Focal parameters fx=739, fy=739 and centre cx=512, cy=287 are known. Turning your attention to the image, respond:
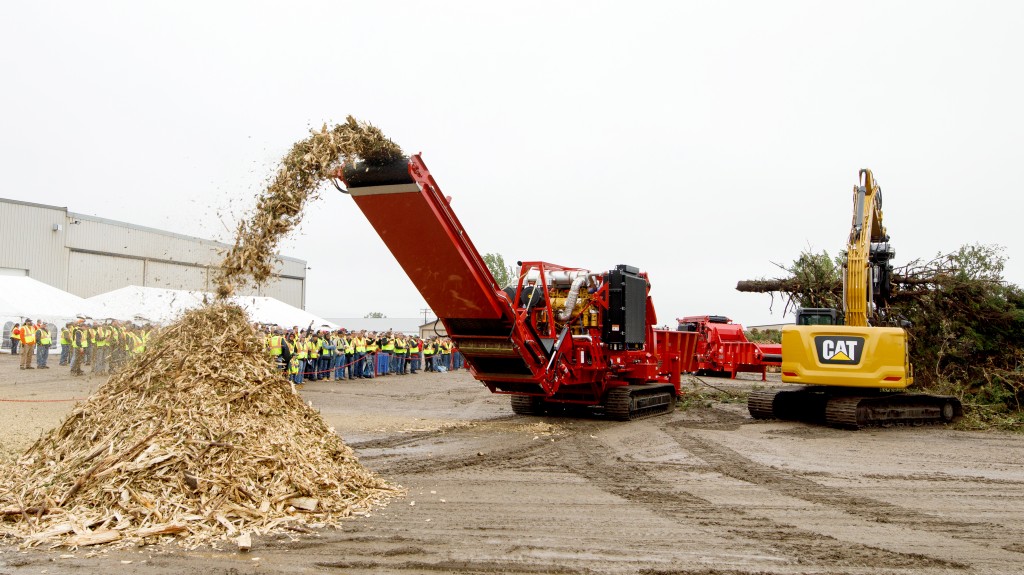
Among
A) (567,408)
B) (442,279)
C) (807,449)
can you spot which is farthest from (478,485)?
Result: (567,408)

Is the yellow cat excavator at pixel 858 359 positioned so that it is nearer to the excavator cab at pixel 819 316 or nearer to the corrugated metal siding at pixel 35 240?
the excavator cab at pixel 819 316

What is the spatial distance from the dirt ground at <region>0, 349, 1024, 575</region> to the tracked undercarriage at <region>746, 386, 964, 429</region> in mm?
332

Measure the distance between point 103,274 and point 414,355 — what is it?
59.0 ft

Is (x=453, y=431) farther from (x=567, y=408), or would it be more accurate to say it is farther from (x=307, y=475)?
(x=307, y=475)

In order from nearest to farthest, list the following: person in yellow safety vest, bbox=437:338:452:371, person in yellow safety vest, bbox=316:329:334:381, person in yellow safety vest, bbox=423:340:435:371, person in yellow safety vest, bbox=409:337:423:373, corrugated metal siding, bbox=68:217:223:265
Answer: person in yellow safety vest, bbox=316:329:334:381 < person in yellow safety vest, bbox=409:337:423:373 < person in yellow safety vest, bbox=423:340:435:371 < person in yellow safety vest, bbox=437:338:452:371 < corrugated metal siding, bbox=68:217:223:265

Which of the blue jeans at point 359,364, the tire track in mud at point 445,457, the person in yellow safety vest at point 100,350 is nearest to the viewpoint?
the tire track in mud at point 445,457

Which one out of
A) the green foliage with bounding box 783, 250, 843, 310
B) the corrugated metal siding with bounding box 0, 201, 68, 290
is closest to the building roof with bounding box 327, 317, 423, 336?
the corrugated metal siding with bounding box 0, 201, 68, 290

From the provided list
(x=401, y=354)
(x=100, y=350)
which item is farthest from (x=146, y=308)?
(x=401, y=354)

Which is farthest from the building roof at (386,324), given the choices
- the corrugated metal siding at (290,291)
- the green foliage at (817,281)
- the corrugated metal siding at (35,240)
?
the green foliage at (817,281)

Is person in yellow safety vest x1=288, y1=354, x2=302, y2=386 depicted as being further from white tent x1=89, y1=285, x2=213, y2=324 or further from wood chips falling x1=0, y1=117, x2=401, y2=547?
wood chips falling x1=0, y1=117, x2=401, y2=547

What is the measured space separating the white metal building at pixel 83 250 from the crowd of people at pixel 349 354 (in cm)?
710

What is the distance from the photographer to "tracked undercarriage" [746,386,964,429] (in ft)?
39.8

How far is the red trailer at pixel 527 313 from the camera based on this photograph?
29.3ft

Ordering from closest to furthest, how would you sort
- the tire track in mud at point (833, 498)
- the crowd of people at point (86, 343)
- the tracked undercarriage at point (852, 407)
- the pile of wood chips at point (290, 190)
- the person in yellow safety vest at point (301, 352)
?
1. the tire track in mud at point (833, 498)
2. the pile of wood chips at point (290, 190)
3. the tracked undercarriage at point (852, 407)
4. the person in yellow safety vest at point (301, 352)
5. the crowd of people at point (86, 343)
